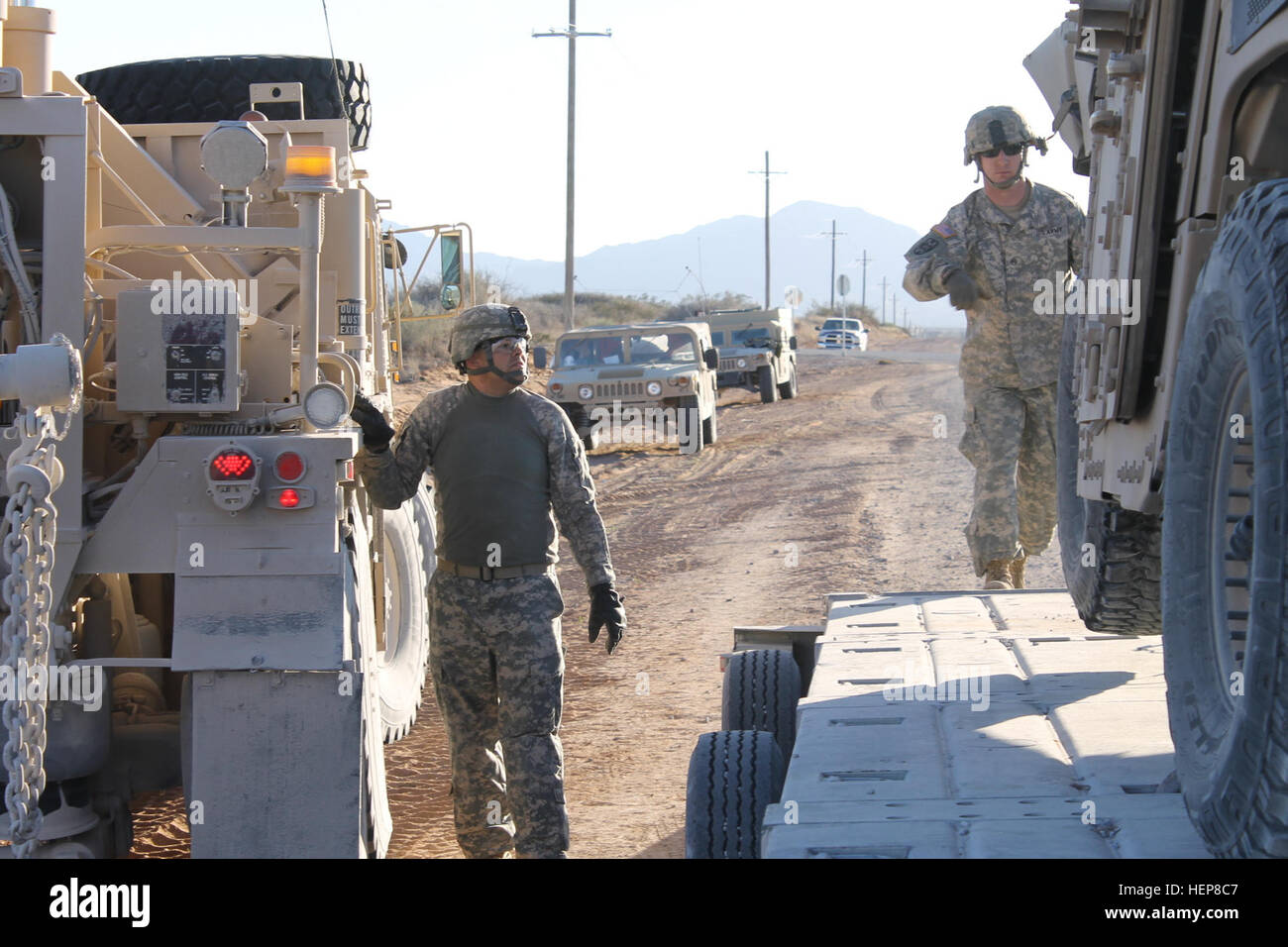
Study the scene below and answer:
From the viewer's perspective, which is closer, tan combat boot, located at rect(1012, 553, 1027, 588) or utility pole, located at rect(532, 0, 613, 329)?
tan combat boot, located at rect(1012, 553, 1027, 588)

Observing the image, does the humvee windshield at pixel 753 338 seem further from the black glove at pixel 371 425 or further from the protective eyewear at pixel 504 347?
the black glove at pixel 371 425

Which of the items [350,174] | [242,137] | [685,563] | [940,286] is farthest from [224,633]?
[685,563]

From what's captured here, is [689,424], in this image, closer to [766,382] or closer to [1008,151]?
[766,382]

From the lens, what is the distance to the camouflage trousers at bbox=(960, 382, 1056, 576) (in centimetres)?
636

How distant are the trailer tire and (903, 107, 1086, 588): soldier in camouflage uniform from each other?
6.06 ft

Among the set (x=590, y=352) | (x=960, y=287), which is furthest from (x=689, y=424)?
(x=960, y=287)

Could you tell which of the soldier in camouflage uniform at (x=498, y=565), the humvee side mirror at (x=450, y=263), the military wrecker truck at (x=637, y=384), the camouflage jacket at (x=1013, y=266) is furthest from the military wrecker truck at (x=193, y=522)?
the military wrecker truck at (x=637, y=384)

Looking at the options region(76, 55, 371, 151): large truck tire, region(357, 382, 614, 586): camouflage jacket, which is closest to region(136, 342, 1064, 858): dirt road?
region(357, 382, 614, 586): camouflage jacket

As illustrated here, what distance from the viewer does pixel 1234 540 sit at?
7.50ft

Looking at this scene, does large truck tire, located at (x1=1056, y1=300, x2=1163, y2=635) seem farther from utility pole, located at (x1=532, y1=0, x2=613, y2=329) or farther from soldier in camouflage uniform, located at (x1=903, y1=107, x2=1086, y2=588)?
utility pole, located at (x1=532, y1=0, x2=613, y2=329)

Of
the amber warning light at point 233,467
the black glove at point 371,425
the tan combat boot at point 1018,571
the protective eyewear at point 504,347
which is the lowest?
the tan combat boot at point 1018,571

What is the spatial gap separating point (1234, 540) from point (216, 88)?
5574 millimetres

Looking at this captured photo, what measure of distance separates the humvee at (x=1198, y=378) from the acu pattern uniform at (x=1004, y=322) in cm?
219

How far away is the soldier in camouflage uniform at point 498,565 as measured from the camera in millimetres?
4602
